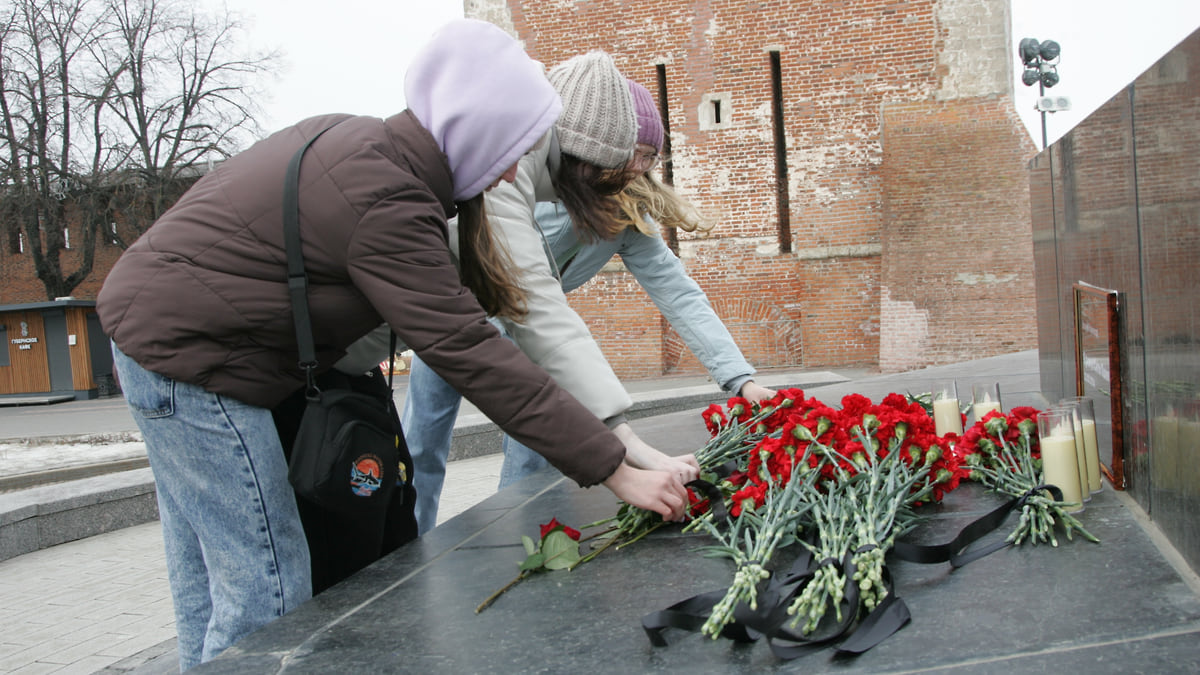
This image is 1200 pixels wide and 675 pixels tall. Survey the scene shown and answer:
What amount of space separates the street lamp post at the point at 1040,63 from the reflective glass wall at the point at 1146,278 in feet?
42.0

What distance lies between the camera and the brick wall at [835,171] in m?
12.4

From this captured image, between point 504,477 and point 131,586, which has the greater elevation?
point 504,477

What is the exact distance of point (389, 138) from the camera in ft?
5.77

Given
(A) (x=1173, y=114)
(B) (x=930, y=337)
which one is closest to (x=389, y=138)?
(A) (x=1173, y=114)

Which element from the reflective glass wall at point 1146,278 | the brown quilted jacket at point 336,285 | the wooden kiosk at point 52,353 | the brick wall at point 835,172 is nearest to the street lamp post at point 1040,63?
the brick wall at point 835,172

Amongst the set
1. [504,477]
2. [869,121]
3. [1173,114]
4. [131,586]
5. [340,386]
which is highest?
[869,121]

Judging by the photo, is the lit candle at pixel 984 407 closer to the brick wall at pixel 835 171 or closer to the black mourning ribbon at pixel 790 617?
the black mourning ribbon at pixel 790 617

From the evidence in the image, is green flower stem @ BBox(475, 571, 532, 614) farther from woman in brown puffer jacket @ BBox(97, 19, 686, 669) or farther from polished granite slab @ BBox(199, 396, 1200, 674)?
woman in brown puffer jacket @ BBox(97, 19, 686, 669)

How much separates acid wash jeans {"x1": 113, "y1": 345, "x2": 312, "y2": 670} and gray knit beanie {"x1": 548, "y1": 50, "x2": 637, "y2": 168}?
2.89ft

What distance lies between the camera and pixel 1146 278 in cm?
183

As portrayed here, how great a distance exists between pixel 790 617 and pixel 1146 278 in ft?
3.26

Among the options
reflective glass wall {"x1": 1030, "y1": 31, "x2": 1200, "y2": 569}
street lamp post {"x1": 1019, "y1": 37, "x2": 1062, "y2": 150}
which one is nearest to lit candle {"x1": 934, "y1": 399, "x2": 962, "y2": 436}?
reflective glass wall {"x1": 1030, "y1": 31, "x2": 1200, "y2": 569}

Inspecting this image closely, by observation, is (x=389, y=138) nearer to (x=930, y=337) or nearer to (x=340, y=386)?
(x=340, y=386)

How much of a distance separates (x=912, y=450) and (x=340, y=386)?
1.23 metres
